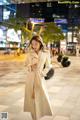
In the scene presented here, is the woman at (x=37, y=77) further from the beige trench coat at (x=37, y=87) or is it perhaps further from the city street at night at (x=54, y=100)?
the city street at night at (x=54, y=100)

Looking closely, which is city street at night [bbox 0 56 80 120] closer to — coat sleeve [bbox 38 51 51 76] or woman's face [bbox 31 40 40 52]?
coat sleeve [bbox 38 51 51 76]

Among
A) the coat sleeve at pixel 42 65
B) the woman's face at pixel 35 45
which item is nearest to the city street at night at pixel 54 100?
the coat sleeve at pixel 42 65

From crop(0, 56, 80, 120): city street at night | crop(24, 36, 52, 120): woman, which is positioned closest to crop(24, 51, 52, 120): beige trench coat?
crop(24, 36, 52, 120): woman

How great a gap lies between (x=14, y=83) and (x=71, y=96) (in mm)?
2567

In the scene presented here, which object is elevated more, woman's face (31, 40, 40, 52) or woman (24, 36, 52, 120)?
woman's face (31, 40, 40, 52)

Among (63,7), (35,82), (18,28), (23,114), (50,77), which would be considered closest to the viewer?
(35,82)

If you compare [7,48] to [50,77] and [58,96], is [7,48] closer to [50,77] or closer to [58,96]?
[50,77]

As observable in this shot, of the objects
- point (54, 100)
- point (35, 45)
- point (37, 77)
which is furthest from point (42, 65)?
point (54, 100)

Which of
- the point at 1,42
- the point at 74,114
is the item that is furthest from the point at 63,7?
the point at 74,114

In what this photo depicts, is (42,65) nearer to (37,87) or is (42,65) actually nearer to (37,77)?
(37,77)

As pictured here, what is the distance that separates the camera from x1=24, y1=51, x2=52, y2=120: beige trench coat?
4656 millimetres

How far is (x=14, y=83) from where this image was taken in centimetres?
962

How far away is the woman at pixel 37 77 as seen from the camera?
15.3 ft

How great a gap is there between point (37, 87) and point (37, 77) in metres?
0.14
